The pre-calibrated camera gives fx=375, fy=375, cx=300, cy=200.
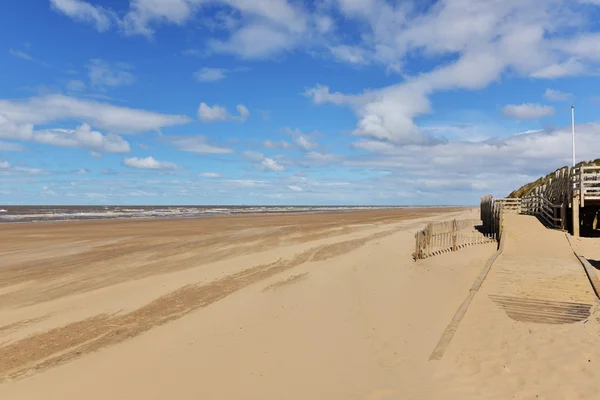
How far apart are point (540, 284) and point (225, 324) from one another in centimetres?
824

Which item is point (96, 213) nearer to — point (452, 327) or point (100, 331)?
point (100, 331)

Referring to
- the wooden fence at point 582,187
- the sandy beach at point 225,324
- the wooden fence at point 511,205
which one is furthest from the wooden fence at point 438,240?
the wooden fence at point 511,205

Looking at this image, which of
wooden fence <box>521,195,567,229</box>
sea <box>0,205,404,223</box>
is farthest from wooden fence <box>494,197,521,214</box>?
sea <box>0,205,404,223</box>

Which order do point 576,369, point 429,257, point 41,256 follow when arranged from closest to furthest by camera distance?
point 576,369, point 429,257, point 41,256

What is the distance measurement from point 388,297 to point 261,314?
3.42 m

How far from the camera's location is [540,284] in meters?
9.98

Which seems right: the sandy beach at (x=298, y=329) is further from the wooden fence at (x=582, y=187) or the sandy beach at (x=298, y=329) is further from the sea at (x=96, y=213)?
the sea at (x=96, y=213)

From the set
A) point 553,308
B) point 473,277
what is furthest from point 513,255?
point 553,308

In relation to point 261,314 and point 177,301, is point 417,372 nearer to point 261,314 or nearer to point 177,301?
point 261,314

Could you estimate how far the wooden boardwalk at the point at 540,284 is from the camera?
7.93 m

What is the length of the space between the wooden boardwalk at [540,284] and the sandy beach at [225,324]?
98 cm

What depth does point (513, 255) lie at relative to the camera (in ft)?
45.0

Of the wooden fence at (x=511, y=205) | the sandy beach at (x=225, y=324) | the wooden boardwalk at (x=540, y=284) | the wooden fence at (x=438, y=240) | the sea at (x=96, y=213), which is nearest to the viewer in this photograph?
the sandy beach at (x=225, y=324)

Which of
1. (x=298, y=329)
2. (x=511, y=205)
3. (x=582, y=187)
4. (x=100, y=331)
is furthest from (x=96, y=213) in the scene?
(x=582, y=187)
